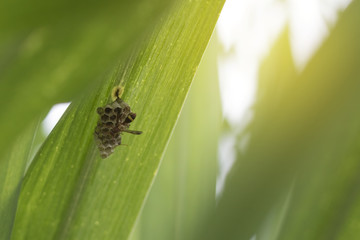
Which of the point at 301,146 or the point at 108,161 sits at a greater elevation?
the point at 301,146

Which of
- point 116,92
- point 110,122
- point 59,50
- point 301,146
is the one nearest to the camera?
point 59,50

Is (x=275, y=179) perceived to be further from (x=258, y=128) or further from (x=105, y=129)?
(x=105, y=129)

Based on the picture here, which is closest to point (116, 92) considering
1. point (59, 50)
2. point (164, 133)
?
point (164, 133)

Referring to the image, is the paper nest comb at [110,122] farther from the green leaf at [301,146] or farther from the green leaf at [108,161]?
the green leaf at [301,146]

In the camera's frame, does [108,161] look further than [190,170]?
No

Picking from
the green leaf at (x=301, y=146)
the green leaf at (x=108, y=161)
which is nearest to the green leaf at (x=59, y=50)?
the green leaf at (x=108, y=161)

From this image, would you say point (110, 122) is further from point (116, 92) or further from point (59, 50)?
point (59, 50)
